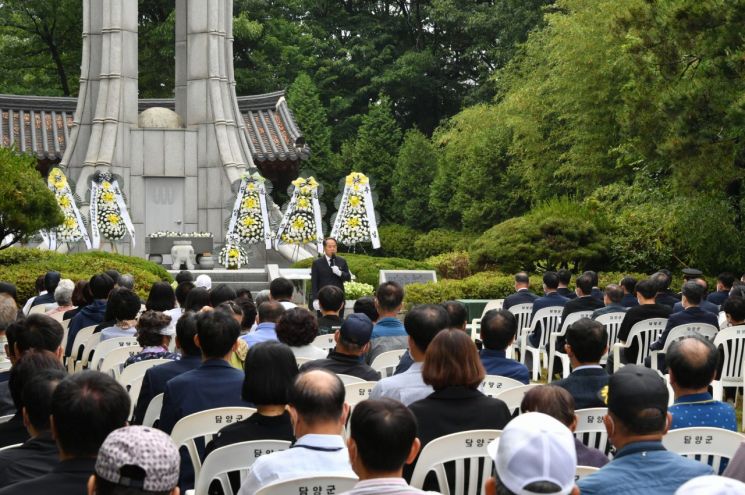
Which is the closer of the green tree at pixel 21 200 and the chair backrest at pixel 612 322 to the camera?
the chair backrest at pixel 612 322

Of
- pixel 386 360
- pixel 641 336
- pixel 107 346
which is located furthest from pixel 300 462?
pixel 641 336

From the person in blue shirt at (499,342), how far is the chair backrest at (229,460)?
2.38 m

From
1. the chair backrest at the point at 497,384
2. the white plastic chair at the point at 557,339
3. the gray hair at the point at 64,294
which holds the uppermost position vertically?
the gray hair at the point at 64,294

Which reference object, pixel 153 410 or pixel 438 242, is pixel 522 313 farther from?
pixel 438 242

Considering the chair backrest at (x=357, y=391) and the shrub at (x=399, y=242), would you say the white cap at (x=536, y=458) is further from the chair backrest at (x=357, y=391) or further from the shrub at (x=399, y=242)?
→ the shrub at (x=399, y=242)

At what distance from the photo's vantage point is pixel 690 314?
32.1ft

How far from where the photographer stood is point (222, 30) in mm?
26906

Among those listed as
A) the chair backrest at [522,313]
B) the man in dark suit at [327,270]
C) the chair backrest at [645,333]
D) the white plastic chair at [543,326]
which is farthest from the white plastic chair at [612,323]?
the man in dark suit at [327,270]

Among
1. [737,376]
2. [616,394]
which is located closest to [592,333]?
[616,394]

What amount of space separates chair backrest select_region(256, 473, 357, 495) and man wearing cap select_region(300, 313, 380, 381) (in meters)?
2.54

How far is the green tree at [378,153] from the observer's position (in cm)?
3822

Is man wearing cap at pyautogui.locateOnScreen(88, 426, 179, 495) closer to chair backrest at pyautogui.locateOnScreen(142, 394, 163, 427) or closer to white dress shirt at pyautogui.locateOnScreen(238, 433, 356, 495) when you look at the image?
white dress shirt at pyautogui.locateOnScreen(238, 433, 356, 495)

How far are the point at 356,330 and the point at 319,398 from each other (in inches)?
92.9

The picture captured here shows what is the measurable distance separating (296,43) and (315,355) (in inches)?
1342
